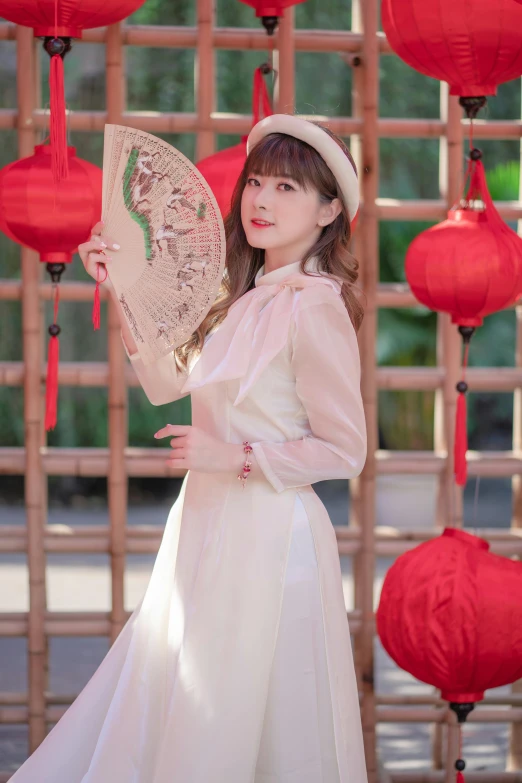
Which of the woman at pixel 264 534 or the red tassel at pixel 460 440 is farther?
the red tassel at pixel 460 440

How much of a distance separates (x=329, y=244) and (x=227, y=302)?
21 cm

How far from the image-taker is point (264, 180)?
5.70 feet

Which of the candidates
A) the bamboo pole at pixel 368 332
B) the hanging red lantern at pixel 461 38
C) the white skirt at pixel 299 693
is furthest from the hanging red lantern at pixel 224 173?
the white skirt at pixel 299 693

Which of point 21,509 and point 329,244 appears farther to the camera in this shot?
point 21,509

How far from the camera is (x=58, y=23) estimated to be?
2023 millimetres

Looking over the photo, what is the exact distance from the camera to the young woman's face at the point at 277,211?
1.72 metres

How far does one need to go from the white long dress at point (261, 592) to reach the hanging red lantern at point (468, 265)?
578mm

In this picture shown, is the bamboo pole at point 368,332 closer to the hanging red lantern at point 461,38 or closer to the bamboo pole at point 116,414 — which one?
the hanging red lantern at point 461,38

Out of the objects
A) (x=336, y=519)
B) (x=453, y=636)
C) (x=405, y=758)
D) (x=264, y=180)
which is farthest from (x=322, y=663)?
(x=336, y=519)

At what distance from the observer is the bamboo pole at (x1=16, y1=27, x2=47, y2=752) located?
2566 millimetres

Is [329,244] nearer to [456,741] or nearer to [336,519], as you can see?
[456,741]

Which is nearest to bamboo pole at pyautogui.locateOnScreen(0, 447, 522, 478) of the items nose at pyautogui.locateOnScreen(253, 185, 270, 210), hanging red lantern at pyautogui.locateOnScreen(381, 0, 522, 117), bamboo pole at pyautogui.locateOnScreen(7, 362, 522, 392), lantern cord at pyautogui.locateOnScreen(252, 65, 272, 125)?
bamboo pole at pyautogui.locateOnScreen(7, 362, 522, 392)

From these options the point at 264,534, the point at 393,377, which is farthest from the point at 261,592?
the point at 393,377

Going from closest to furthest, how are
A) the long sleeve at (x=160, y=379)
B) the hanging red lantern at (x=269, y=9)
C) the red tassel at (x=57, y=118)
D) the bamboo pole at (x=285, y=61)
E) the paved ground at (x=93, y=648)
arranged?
the long sleeve at (x=160, y=379)
the red tassel at (x=57, y=118)
the hanging red lantern at (x=269, y=9)
the bamboo pole at (x=285, y=61)
the paved ground at (x=93, y=648)
